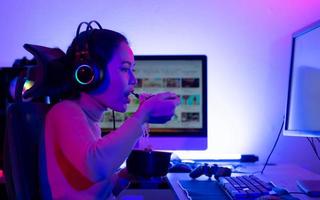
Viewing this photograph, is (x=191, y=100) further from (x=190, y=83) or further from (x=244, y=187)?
(x=244, y=187)

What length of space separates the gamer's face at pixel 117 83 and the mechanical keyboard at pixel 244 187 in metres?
0.36

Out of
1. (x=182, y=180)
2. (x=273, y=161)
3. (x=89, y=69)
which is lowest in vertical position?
(x=273, y=161)

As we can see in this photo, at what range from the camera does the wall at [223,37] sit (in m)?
1.78

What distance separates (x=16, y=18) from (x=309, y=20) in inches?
56.0

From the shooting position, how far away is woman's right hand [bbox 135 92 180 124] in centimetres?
86

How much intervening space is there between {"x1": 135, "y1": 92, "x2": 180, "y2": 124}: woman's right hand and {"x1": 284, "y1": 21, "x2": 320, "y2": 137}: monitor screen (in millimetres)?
535

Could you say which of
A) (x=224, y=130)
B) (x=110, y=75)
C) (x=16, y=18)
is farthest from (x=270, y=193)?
(x=16, y=18)

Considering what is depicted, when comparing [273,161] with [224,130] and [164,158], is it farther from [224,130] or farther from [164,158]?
[164,158]

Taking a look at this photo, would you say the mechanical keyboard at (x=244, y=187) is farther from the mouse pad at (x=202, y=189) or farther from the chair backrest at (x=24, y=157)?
the chair backrest at (x=24, y=157)

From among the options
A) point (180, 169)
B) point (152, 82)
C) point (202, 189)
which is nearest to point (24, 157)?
point (202, 189)

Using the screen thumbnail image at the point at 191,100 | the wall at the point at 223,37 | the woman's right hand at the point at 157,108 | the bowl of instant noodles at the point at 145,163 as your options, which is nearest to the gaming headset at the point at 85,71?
the woman's right hand at the point at 157,108

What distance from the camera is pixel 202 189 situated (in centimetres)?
107

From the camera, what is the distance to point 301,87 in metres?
1.34

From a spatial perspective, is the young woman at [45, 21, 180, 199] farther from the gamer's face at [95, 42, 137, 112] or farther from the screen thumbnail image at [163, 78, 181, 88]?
the screen thumbnail image at [163, 78, 181, 88]
